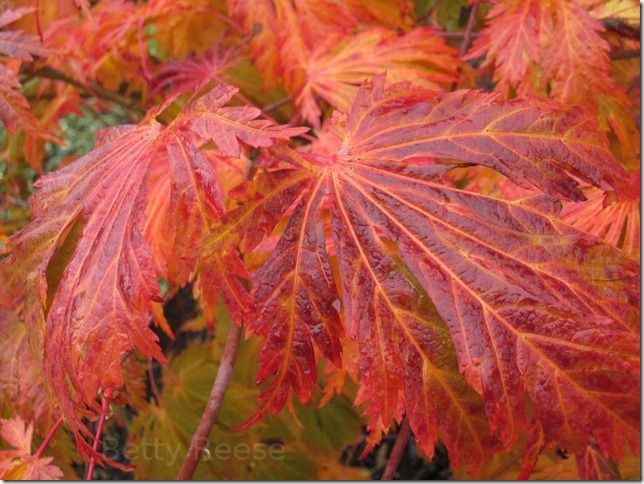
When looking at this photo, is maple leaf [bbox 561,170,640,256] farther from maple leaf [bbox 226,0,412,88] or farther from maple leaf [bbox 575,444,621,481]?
maple leaf [bbox 226,0,412,88]

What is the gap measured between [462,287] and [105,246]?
0.39 metres

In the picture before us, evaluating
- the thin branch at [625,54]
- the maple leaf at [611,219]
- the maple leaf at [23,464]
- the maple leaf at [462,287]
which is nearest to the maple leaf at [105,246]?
the maple leaf at [462,287]

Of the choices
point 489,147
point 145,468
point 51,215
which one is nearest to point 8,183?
point 145,468

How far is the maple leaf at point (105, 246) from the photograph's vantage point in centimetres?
76

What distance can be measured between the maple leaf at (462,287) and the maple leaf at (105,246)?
0.06 m

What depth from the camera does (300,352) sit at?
28.6 inches

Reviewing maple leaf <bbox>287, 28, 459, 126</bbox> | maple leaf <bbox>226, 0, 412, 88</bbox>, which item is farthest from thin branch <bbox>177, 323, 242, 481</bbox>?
maple leaf <bbox>226, 0, 412, 88</bbox>

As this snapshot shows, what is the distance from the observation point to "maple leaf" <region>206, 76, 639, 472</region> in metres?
0.66

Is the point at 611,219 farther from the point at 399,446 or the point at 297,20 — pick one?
the point at 297,20

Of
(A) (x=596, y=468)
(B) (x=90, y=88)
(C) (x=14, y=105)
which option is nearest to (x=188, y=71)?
(B) (x=90, y=88)

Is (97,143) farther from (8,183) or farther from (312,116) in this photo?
(8,183)

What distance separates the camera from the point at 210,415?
1.02 metres

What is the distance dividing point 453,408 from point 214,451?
3.08 ft

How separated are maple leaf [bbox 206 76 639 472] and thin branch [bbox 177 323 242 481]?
285 millimetres
